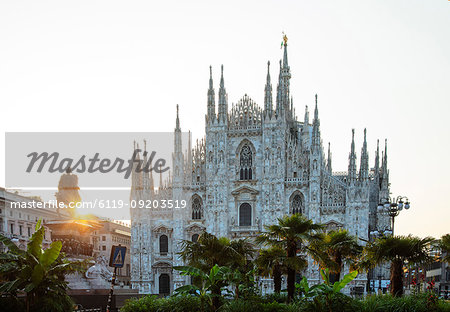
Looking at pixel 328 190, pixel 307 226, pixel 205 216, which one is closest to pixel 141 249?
pixel 205 216

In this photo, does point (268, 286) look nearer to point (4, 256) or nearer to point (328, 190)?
point (328, 190)

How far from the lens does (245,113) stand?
5775 centimetres

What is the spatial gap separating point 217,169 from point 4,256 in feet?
116

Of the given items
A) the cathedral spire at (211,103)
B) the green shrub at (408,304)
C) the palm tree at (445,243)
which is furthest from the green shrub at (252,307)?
the cathedral spire at (211,103)

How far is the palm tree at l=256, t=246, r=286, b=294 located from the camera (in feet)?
98.5

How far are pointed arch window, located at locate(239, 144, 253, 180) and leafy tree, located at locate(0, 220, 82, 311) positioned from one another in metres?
34.7

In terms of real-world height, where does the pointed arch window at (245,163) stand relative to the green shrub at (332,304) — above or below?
above

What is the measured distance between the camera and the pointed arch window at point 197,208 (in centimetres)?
5731

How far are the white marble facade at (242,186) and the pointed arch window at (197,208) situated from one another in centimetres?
10

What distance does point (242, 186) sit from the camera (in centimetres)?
5600

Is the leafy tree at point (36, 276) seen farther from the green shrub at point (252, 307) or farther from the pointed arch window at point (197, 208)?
the pointed arch window at point (197, 208)

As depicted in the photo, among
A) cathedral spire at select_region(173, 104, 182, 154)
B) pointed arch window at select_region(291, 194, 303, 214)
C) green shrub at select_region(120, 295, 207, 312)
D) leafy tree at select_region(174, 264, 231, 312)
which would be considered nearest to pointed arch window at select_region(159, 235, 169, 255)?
cathedral spire at select_region(173, 104, 182, 154)

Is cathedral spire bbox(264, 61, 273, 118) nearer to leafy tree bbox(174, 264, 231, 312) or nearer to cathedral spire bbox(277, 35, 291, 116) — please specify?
cathedral spire bbox(277, 35, 291, 116)

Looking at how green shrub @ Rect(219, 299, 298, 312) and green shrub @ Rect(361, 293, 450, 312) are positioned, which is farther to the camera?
green shrub @ Rect(219, 299, 298, 312)
